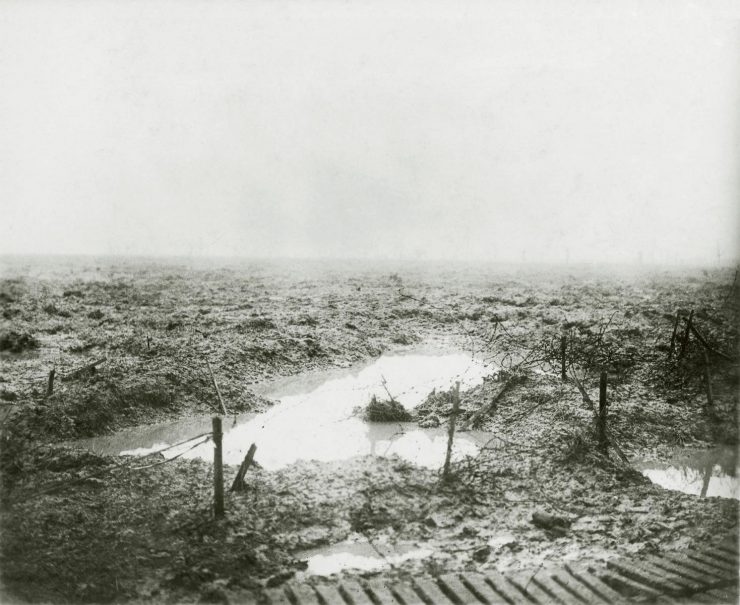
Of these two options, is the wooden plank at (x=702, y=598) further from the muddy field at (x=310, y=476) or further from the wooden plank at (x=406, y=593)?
the wooden plank at (x=406, y=593)

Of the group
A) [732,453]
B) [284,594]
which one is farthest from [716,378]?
[284,594]

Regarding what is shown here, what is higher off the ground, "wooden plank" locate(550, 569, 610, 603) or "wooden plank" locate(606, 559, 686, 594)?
"wooden plank" locate(606, 559, 686, 594)

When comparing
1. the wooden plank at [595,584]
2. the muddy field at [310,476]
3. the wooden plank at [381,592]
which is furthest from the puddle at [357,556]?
the wooden plank at [595,584]

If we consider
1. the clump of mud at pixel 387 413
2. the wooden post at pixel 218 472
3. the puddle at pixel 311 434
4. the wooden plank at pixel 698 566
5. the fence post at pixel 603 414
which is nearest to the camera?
the wooden plank at pixel 698 566

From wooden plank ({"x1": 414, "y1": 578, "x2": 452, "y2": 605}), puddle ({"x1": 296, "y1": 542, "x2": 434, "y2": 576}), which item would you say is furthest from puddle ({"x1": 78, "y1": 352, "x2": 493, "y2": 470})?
wooden plank ({"x1": 414, "y1": 578, "x2": 452, "y2": 605})

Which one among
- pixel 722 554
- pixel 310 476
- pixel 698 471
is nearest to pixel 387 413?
pixel 310 476

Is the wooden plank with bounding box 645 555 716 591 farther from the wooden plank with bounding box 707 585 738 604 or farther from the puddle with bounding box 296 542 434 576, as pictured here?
the puddle with bounding box 296 542 434 576
